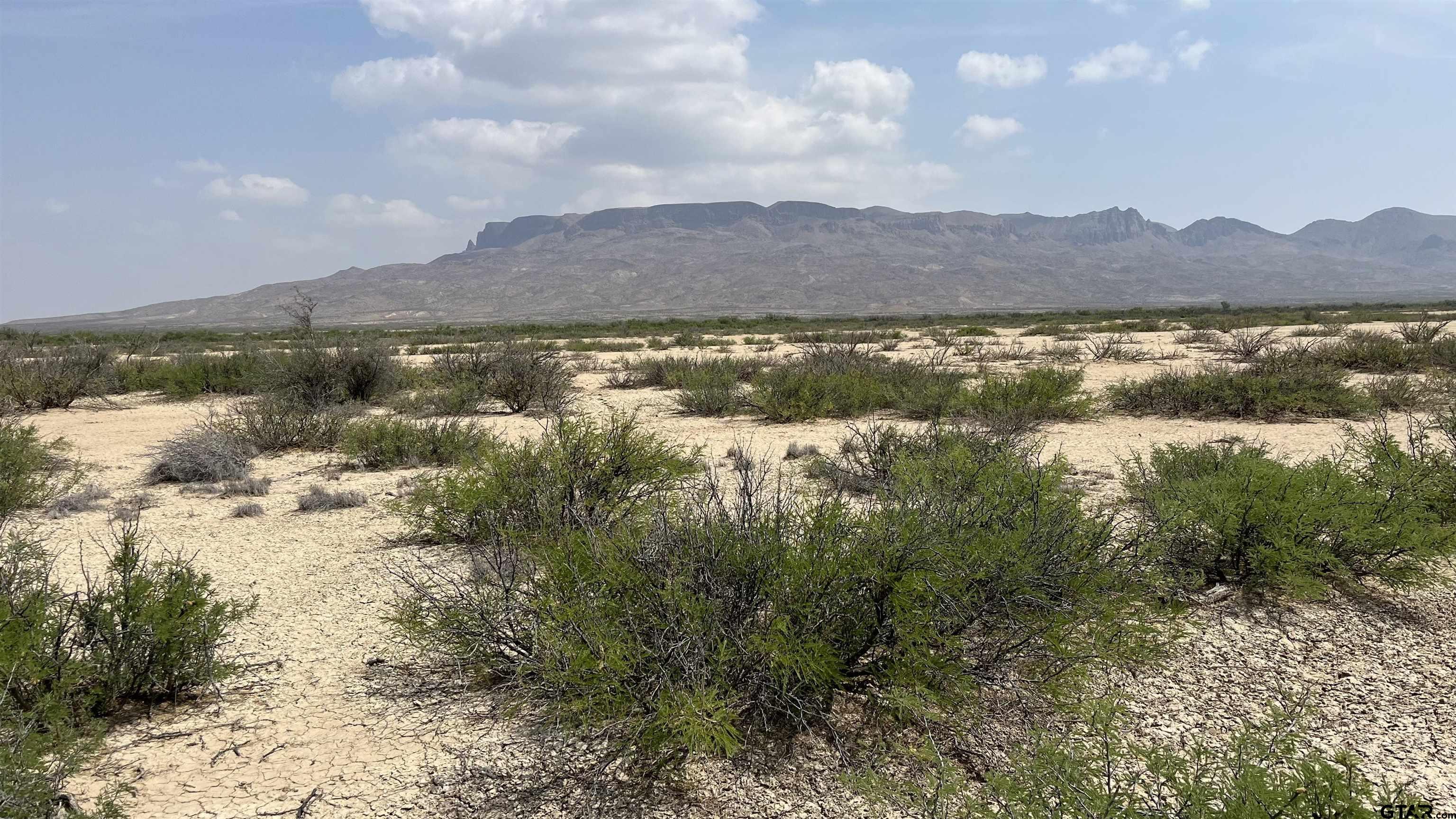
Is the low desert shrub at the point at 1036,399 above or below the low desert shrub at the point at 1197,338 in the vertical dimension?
below

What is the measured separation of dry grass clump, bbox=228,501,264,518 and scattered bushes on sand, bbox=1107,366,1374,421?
12.0 meters

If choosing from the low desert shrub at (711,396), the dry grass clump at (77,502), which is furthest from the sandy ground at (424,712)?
the low desert shrub at (711,396)

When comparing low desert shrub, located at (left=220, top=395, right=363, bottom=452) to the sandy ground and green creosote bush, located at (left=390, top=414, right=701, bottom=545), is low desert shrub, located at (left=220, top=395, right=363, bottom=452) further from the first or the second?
green creosote bush, located at (left=390, top=414, right=701, bottom=545)

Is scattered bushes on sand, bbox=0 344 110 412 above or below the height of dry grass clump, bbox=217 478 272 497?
above

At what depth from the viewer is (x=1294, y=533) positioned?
4719 mm

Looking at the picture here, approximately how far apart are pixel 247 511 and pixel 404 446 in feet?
7.52

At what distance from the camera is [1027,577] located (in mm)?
3576

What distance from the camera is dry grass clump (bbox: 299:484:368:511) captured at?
7875 mm

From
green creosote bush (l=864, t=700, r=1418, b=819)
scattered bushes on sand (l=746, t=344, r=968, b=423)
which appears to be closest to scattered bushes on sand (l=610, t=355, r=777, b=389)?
scattered bushes on sand (l=746, t=344, r=968, b=423)

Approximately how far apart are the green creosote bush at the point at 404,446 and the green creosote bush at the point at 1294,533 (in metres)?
7.29

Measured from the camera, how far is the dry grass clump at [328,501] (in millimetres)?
7875

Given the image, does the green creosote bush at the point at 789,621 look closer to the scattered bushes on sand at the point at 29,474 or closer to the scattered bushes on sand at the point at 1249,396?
the scattered bushes on sand at the point at 29,474

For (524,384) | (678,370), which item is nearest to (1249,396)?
(678,370)

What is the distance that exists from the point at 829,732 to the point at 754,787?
47cm
